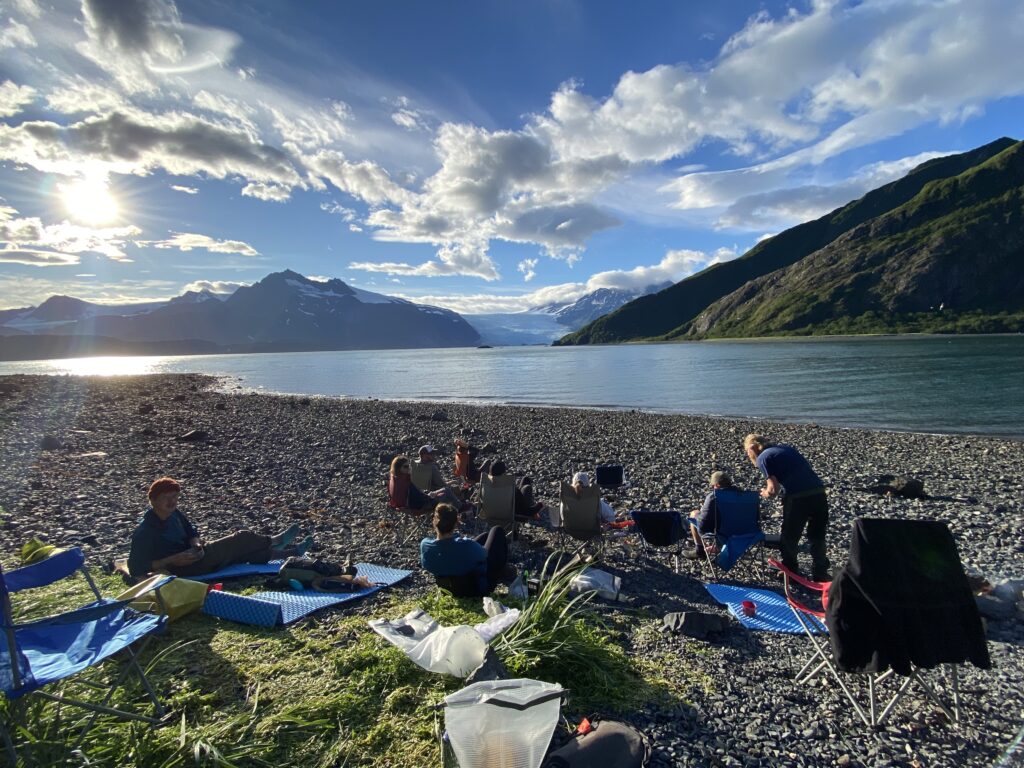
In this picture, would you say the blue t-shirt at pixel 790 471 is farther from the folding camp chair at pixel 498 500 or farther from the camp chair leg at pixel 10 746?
the camp chair leg at pixel 10 746

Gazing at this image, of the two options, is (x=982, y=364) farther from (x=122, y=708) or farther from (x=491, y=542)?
(x=122, y=708)

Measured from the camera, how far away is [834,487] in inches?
605

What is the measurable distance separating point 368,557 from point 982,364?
7299 cm

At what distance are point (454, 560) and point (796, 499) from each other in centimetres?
544

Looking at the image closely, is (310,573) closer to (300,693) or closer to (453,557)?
(453,557)

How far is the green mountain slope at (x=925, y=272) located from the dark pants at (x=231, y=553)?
6682 inches

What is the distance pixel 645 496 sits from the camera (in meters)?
14.6

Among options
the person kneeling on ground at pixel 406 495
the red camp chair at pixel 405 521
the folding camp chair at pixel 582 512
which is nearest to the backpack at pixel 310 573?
the red camp chair at pixel 405 521

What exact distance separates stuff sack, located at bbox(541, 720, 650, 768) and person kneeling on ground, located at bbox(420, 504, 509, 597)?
3216mm

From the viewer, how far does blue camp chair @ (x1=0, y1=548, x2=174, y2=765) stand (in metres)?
3.76

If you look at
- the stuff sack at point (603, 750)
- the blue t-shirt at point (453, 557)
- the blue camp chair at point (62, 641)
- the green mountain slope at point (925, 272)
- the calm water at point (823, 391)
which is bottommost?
the calm water at point (823, 391)

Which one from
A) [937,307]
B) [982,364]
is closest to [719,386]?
[982,364]

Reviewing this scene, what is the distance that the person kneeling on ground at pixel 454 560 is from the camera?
7.39 meters

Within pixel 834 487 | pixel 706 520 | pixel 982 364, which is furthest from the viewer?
pixel 982 364
